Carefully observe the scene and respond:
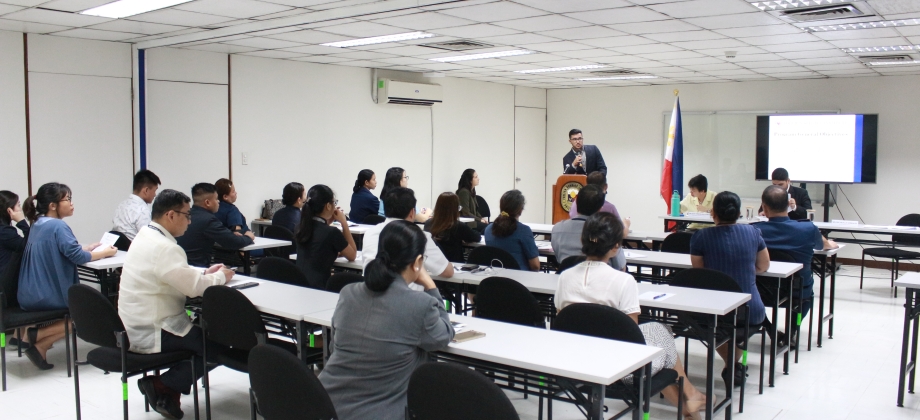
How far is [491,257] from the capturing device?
4727 mm

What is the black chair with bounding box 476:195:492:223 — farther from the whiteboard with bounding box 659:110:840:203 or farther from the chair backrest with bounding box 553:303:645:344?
the chair backrest with bounding box 553:303:645:344

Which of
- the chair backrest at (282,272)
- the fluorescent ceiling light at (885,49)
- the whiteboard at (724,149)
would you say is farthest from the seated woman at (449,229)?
the whiteboard at (724,149)

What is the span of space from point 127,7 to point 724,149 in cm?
848

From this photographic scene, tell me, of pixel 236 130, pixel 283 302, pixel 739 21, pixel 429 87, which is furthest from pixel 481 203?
pixel 283 302

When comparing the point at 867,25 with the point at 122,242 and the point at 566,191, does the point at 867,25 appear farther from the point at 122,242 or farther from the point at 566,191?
the point at 122,242

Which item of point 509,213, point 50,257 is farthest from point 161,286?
point 509,213

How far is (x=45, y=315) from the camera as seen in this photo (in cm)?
441

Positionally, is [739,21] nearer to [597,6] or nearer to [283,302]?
[597,6]

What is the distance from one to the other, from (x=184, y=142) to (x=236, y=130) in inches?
25.8

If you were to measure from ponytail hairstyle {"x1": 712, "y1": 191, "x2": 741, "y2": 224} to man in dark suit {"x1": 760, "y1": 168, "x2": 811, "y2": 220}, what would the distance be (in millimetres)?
2176

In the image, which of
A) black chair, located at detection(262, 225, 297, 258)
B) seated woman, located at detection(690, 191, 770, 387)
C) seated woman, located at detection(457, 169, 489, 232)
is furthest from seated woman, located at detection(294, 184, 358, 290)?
seated woman, located at detection(457, 169, 489, 232)

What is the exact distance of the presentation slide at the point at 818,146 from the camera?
934 centimetres

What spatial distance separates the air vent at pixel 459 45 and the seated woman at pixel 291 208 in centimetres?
196

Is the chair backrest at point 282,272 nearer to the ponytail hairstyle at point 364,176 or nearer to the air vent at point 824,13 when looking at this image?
the ponytail hairstyle at point 364,176
